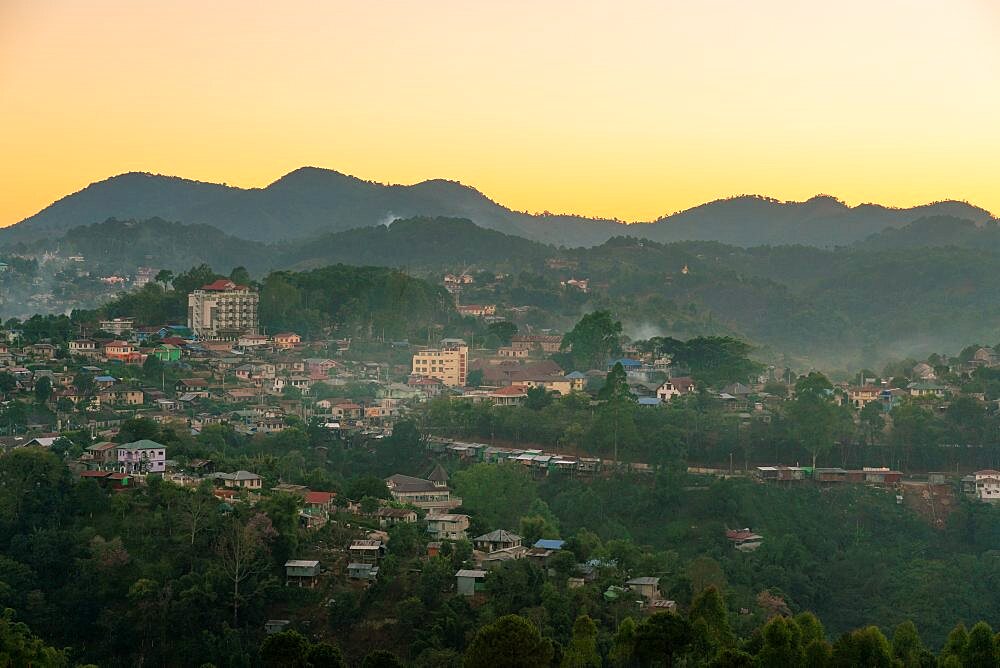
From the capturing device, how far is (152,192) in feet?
331

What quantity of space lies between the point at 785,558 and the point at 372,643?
6966mm

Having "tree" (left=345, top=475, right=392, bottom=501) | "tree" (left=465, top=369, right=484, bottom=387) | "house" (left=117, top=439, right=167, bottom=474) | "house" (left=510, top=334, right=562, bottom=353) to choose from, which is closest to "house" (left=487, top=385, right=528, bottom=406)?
"tree" (left=465, top=369, right=484, bottom=387)

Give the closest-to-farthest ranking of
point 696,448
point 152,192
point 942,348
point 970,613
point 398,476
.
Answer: point 970,613 → point 398,476 → point 696,448 → point 942,348 → point 152,192

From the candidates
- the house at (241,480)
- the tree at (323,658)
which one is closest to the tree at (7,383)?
the house at (241,480)

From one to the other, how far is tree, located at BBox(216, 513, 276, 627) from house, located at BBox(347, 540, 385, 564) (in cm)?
99

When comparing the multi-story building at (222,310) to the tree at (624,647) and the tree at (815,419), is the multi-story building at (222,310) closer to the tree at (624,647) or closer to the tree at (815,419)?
the tree at (815,419)

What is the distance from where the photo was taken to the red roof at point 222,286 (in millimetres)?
33469

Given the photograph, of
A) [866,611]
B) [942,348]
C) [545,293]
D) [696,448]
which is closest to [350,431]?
[696,448]

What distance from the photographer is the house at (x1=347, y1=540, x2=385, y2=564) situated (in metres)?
15.9

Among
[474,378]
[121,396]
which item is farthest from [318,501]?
[474,378]

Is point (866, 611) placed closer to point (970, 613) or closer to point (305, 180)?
point (970, 613)

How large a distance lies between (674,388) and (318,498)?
39.0ft

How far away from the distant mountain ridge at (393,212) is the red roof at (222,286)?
59.0m

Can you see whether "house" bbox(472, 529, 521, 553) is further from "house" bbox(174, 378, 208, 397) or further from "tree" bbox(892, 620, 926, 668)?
"house" bbox(174, 378, 208, 397)
